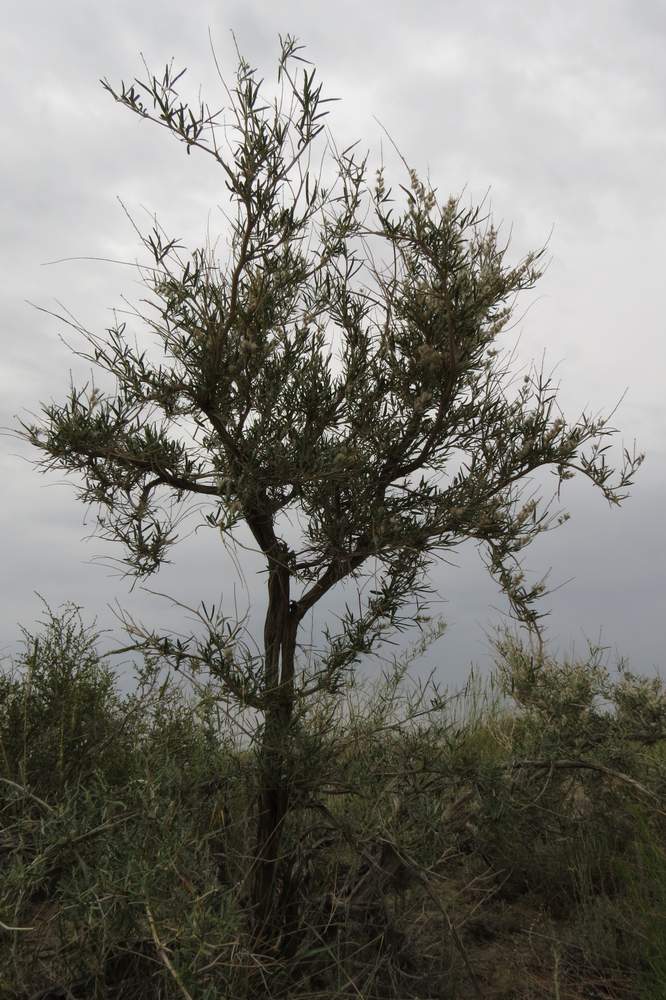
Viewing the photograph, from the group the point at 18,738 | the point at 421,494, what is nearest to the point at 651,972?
the point at 421,494

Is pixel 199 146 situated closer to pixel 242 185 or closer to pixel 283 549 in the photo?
pixel 242 185

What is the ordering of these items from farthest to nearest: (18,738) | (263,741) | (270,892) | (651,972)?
(18,738), (651,972), (270,892), (263,741)

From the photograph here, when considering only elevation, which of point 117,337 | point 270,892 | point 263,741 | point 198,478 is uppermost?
point 117,337

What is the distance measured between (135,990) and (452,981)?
60.1 inches

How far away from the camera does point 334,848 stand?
14.2ft

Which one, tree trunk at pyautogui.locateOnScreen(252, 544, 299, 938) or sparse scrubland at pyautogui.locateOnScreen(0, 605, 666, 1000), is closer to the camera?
sparse scrubland at pyautogui.locateOnScreen(0, 605, 666, 1000)

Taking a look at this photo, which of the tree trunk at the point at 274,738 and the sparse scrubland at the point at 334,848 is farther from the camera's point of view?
the tree trunk at the point at 274,738

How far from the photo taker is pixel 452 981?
13.3ft

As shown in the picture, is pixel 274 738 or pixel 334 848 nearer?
pixel 274 738

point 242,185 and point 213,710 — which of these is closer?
point 242,185

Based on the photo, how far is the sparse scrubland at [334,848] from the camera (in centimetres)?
309

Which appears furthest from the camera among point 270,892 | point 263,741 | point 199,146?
point 270,892

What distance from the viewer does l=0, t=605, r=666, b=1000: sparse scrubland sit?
10.1ft

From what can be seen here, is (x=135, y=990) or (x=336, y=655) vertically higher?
(x=336, y=655)
